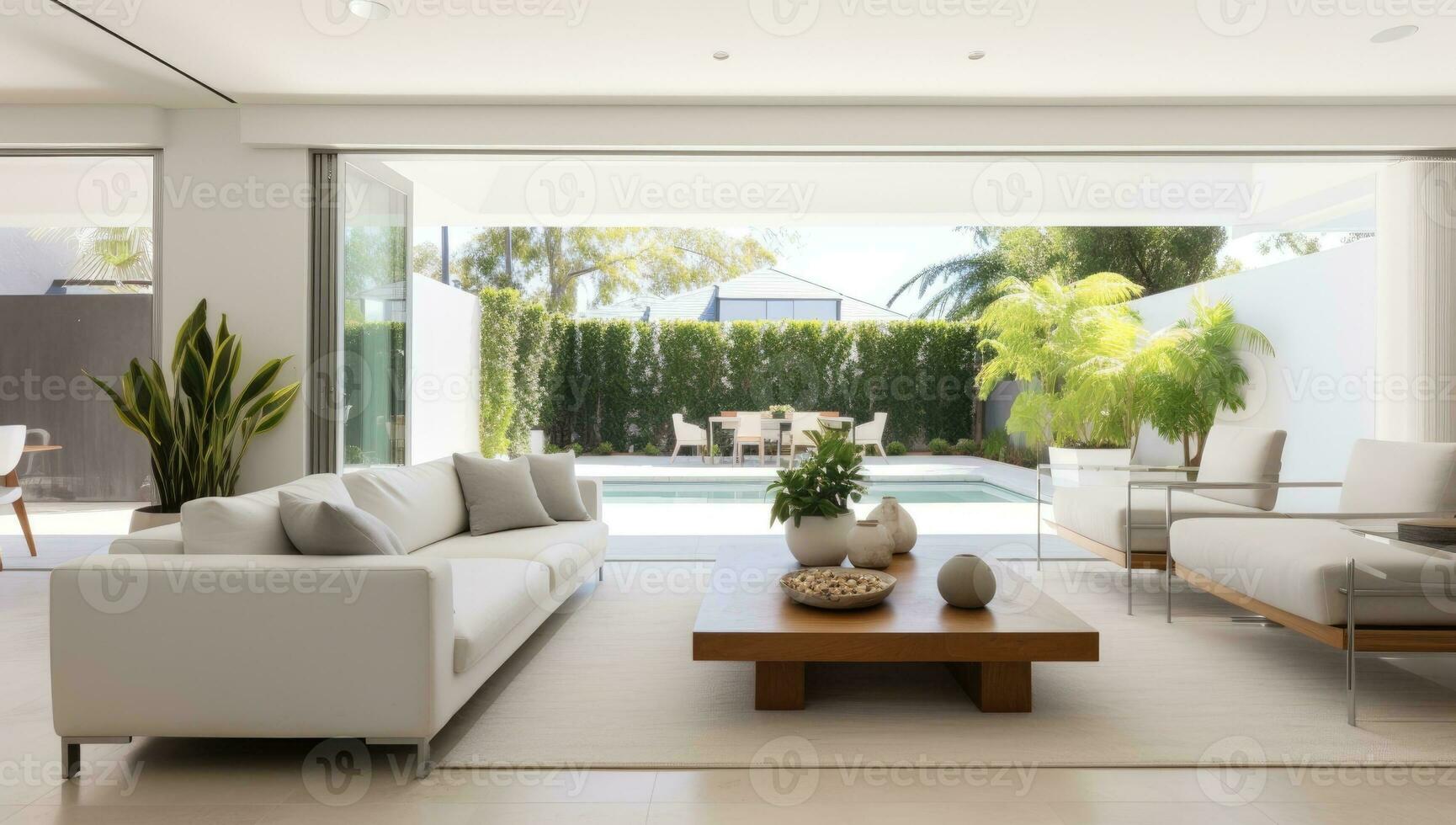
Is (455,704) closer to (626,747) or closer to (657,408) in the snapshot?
(626,747)

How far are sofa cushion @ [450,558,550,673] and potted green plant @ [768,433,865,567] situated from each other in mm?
1015

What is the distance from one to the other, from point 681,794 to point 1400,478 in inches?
134

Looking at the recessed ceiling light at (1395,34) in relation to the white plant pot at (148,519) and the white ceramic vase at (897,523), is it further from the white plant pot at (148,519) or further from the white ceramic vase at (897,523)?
the white plant pot at (148,519)

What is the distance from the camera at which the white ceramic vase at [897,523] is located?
12.5 ft

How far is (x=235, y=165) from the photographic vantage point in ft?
16.9

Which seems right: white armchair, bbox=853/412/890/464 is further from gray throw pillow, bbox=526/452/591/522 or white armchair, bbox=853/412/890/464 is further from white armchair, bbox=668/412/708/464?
gray throw pillow, bbox=526/452/591/522

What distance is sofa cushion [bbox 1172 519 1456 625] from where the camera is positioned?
2760 mm

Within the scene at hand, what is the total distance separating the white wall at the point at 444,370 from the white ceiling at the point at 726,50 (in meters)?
3.47

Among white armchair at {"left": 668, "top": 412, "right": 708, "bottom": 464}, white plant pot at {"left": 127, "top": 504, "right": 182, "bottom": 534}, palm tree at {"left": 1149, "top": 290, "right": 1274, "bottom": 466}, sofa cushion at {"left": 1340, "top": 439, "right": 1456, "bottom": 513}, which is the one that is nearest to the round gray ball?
sofa cushion at {"left": 1340, "top": 439, "right": 1456, "bottom": 513}

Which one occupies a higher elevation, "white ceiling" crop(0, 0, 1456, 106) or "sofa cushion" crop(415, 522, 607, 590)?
"white ceiling" crop(0, 0, 1456, 106)

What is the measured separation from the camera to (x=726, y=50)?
424cm

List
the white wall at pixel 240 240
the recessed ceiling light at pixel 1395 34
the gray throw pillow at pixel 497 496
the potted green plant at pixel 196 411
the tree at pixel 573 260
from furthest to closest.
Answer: the tree at pixel 573 260 < the white wall at pixel 240 240 < the potted green plant at pixel 196 411 < the gray throw pillow at pixel 497 496 < the recessed ceiling light at pixel 1395 34

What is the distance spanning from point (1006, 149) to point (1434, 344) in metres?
2.79

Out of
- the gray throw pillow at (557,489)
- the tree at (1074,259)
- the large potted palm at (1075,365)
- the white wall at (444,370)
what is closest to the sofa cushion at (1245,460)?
the large potted palm at (1075,365)
